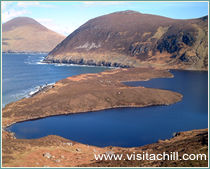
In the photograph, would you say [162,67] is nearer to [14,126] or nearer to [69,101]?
[69,101]

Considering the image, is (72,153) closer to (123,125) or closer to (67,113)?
(123,125)

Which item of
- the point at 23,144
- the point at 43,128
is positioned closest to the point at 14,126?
the point at 43,128

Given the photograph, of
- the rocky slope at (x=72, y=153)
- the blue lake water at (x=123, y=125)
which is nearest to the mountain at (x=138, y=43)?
the blue lake water at (x=123, y=125)

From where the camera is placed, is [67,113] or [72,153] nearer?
[72,153]

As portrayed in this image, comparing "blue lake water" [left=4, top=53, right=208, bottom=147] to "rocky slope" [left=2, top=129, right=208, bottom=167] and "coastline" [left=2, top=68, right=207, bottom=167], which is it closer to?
"coastline" [left=2, top=68, right=207, bottom=167]

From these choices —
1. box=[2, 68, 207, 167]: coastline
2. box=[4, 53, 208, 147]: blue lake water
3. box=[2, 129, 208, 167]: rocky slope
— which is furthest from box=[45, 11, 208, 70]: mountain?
box=[2, 129, 208, 167]: rocky slope

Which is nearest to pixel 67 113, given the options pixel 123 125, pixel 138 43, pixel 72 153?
pixel 123 125
